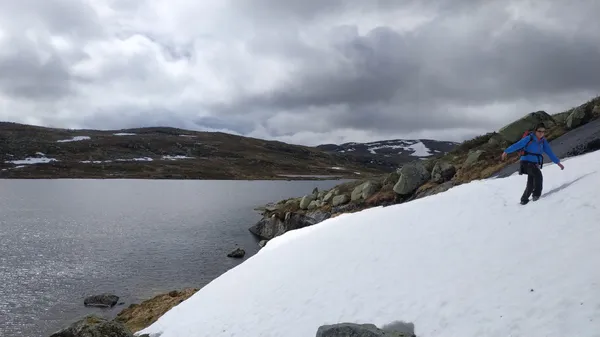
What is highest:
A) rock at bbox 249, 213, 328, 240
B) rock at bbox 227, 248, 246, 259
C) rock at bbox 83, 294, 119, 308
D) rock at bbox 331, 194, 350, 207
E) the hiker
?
the hiker

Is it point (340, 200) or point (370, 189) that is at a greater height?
point (370, 189)

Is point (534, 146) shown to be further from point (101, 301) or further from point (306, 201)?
point (306, 201)

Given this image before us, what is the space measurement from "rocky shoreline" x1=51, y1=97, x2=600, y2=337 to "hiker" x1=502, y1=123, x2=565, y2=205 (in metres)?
9.19

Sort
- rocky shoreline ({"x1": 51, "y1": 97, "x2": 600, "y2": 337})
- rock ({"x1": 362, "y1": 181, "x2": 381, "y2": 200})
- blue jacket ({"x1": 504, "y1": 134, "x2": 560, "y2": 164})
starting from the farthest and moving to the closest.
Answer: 1. rock ({"x1": 362, "y1": 181, "x2": 381, "y2": 200})
2. rocky shoreline ({"x1": 51, "y1": 97, "x2": 600, "y2": 337})
3. blue jacket ({"x1": 504, "y1": 134, "x2": 560, "y2": 164})

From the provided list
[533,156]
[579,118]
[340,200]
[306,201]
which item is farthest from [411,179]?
[306,201]

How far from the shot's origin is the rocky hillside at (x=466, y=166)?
1054 inches

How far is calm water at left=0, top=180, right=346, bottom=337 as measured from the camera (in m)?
30.1

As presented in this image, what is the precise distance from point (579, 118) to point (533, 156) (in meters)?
19.1

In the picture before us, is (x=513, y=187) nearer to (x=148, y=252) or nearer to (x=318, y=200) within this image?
(x=318, y=200)

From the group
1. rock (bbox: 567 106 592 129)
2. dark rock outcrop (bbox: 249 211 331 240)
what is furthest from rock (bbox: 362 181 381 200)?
rock (bbox: 567 106 592 129)

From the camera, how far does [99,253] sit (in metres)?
44.7

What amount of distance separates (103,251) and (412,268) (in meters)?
41.4

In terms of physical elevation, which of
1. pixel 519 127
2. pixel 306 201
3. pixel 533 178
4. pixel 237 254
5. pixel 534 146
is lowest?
pixel 237 254

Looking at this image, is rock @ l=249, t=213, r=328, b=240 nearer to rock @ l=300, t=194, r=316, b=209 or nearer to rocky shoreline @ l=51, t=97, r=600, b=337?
rocky shoreline @ l=51, t=97, r=600, b=337
